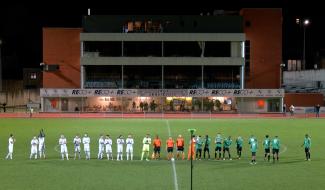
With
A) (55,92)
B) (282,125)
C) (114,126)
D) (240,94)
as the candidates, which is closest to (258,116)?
(240,94)

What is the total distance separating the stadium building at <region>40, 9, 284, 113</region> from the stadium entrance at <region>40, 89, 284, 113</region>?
0.14m

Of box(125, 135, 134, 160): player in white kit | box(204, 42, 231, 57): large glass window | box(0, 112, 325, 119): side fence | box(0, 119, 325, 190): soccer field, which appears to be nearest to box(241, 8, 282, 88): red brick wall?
box(204, 42, 231, 57): large glass window

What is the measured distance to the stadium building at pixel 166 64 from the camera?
237ft

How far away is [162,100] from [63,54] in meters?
15.9

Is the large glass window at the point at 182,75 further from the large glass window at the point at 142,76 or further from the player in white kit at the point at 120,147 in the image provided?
the player in white kit at the point at 120,147

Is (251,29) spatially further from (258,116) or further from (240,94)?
(258,116)

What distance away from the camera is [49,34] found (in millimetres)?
75938

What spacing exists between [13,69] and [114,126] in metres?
58.8

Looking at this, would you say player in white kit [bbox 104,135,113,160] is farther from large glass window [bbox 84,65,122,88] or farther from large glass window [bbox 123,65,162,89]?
large glass window [bbox 84,65,122,88]

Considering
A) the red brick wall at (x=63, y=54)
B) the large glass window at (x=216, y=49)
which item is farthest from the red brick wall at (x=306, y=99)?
the red brick wall at (x=63, y=54)

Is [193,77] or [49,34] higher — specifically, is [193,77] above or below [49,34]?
below

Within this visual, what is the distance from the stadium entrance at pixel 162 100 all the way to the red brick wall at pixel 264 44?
4957 millimetres

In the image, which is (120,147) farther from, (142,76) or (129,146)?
(142,76)

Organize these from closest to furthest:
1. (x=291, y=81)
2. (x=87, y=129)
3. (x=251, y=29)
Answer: (x=87, y=129)
(x=251, y=29)
(x=291, y=81)
